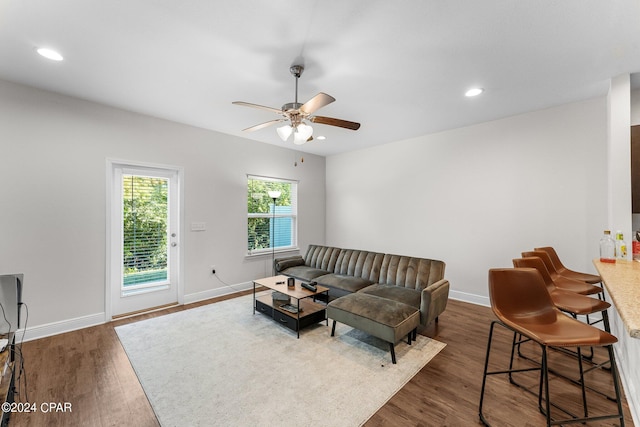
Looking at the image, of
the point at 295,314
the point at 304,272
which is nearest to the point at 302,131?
the point at 295,314

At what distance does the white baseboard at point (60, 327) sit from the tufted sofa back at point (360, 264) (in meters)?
3.36

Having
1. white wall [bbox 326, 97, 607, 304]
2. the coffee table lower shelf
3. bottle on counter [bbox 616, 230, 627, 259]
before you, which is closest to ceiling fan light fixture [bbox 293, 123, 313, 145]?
the coffee table lower shelf

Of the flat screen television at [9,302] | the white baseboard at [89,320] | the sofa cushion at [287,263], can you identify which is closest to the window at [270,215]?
the sofa cushion at [287,263]

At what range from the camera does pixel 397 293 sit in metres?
3.27

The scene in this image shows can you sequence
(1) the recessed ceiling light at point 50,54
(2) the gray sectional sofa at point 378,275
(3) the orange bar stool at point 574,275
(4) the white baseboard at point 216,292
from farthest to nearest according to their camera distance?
(4) the white baseboard at point 216,292 < (2) the gray sectional sofa at point 378,275 < (3) the orange bar stool at point 574,275 < (1) the recessed ceiling light at point 50,54

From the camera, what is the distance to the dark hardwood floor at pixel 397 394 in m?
1.81

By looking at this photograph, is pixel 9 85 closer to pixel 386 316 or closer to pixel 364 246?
pixel 386 316

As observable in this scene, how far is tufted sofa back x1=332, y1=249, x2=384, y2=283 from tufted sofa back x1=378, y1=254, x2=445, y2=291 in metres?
0.10

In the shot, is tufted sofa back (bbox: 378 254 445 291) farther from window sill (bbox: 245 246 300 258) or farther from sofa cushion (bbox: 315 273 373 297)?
window sill (bbox: 245 246 300 258)

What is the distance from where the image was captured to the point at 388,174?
17.0 feet

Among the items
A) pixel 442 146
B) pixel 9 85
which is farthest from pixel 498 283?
pixel 9 85

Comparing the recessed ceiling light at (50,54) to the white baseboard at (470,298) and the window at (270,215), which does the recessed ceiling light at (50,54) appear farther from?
the white baseboard at (470,298)

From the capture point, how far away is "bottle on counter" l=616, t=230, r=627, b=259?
240 cm

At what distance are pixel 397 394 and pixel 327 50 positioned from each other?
290cm
